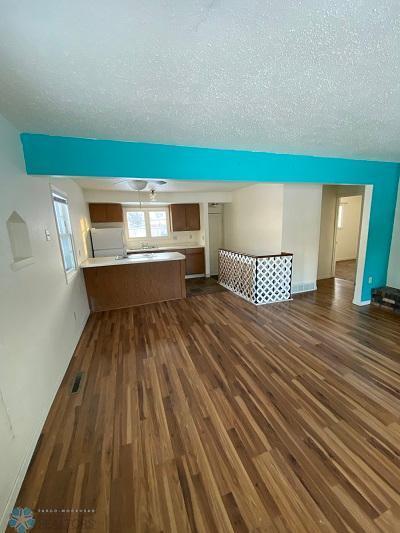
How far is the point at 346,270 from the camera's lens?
6328 millimetres

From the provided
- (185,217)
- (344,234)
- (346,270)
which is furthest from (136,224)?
(344,234)

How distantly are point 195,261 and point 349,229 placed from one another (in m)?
5.41

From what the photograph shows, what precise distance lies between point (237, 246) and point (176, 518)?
5334mm

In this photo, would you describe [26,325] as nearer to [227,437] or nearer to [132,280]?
[227,437]

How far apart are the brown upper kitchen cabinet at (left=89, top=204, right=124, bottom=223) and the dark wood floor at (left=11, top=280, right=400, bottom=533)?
10.9 ft

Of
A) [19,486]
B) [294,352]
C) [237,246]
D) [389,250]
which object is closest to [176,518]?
[19,486]

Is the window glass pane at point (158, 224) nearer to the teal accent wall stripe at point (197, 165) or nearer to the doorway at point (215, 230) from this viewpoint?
the doorway at point (215, 230)

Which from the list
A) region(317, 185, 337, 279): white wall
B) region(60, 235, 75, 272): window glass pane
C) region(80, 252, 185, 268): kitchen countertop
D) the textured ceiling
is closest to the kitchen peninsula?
region(80, 252, 185, 268): kitchen countertop

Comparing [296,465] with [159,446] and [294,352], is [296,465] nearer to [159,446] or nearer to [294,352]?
[159,446]

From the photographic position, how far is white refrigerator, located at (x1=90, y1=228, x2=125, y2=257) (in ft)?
15.5

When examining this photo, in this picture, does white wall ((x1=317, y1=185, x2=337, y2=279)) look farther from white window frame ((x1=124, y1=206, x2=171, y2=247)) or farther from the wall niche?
the wall niche

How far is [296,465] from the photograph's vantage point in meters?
1.38

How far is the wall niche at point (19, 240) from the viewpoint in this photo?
163cm

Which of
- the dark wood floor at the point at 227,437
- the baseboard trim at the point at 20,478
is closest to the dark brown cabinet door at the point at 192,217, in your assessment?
the dark wood floor at the point at 227,437
